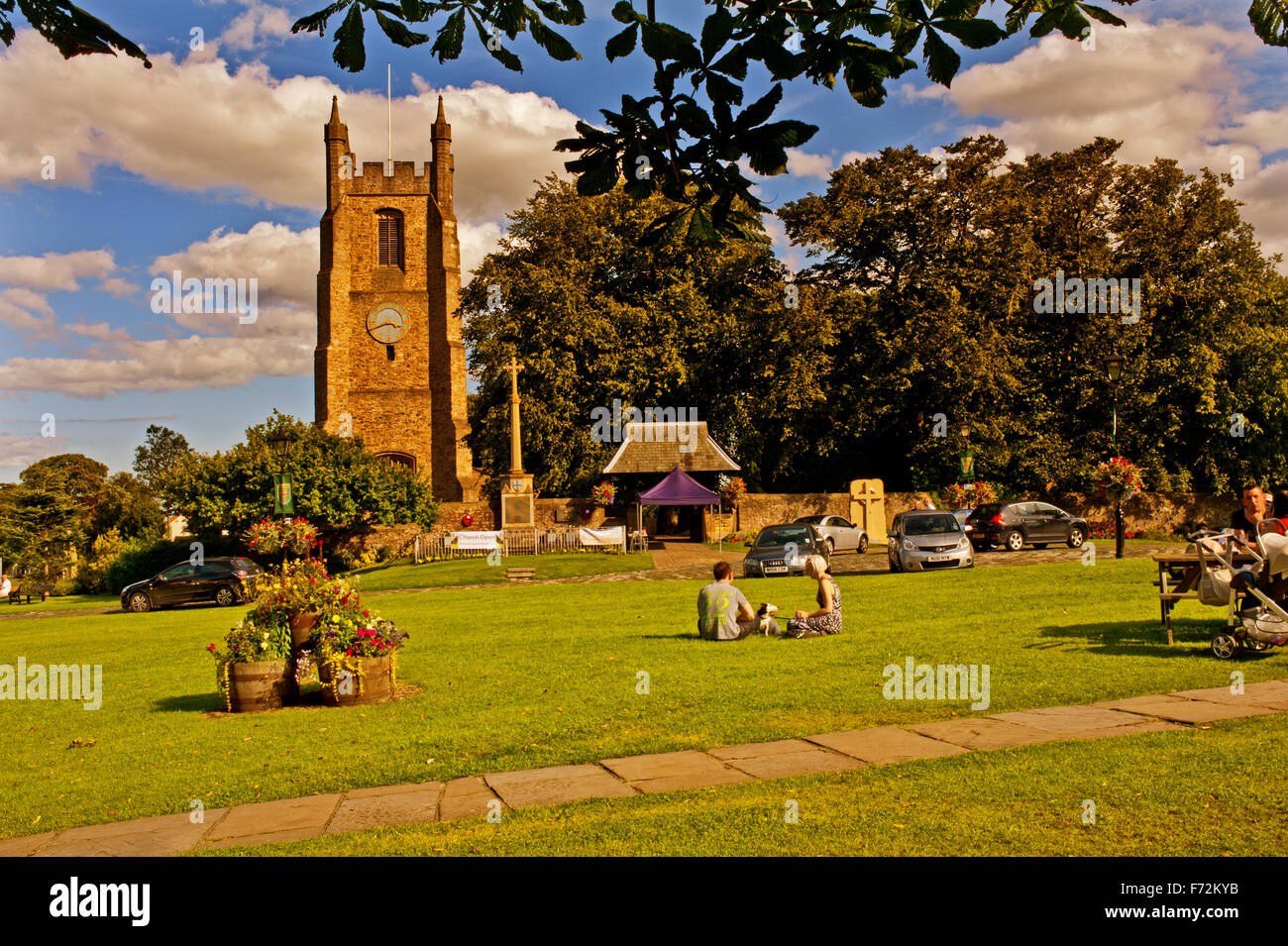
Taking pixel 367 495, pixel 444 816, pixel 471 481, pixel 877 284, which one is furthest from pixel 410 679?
pixel 471 481

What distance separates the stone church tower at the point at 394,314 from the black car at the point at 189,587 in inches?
952

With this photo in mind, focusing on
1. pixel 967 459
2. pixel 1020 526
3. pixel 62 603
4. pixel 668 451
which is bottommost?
pixel 62 603

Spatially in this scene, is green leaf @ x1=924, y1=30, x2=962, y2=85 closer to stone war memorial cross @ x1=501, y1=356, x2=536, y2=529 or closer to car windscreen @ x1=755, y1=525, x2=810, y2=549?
car windscreen @ x1=755, y1=525, x2=810, y2=549

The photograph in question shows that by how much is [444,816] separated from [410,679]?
5804 millimetres

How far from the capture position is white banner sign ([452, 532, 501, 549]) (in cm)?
3722

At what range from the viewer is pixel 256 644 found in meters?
9.91

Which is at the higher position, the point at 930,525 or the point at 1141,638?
the point at 930,525

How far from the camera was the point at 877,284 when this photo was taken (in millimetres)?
42406

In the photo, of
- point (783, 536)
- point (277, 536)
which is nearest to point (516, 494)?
point (277, 536)

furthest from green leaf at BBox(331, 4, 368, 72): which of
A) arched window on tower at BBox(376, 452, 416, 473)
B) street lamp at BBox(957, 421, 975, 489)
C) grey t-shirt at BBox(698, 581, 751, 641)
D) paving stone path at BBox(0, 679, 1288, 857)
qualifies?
arched window on tower at BBox(376, 452, 416, 473)

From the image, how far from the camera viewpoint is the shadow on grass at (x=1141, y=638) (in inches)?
398

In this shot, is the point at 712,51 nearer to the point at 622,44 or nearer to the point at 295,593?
the point at 622,44

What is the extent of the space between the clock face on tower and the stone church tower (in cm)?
6

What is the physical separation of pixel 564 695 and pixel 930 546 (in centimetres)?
1593
